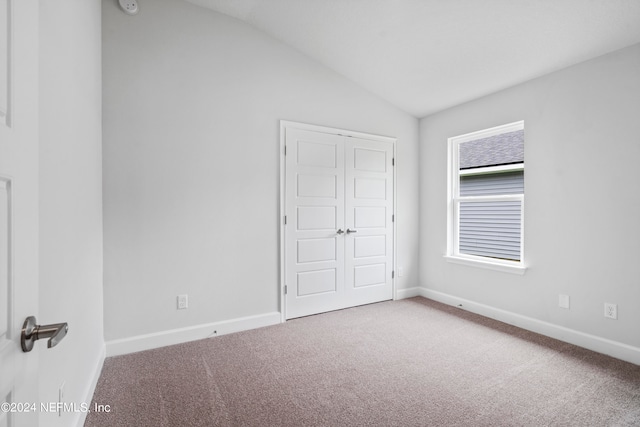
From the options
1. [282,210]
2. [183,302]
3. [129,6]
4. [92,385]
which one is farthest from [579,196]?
[129,6]

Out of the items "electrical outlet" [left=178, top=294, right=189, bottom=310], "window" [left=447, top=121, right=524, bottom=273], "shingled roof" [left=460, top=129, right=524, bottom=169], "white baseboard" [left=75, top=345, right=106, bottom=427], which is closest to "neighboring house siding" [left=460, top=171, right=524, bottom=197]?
"window" [left=447, top=121, right=524, bottom=273]

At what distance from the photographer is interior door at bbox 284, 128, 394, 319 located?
3.33 m

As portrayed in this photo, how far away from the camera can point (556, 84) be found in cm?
280

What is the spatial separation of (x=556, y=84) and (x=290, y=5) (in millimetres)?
2530

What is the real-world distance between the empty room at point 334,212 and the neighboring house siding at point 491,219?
0.03m

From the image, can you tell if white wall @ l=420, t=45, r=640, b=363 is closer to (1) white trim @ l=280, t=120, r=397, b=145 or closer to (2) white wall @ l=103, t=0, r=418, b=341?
(1) white trim @ l=280, t=120, r=397, b=145

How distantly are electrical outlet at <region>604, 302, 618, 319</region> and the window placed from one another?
0.69 metres

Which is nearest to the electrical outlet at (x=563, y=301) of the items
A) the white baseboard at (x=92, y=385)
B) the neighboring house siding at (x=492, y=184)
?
the neighboring house siding at (x=492, y=184)

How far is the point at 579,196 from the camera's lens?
2.66m

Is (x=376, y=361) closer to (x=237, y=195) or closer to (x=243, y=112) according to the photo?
(x=237, y=195)

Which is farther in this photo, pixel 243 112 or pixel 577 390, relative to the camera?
pixel 243 112

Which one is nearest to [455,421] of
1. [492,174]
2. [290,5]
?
[492,174]

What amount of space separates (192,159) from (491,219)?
324cm

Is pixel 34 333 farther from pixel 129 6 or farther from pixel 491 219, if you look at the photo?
pixel 491 219
